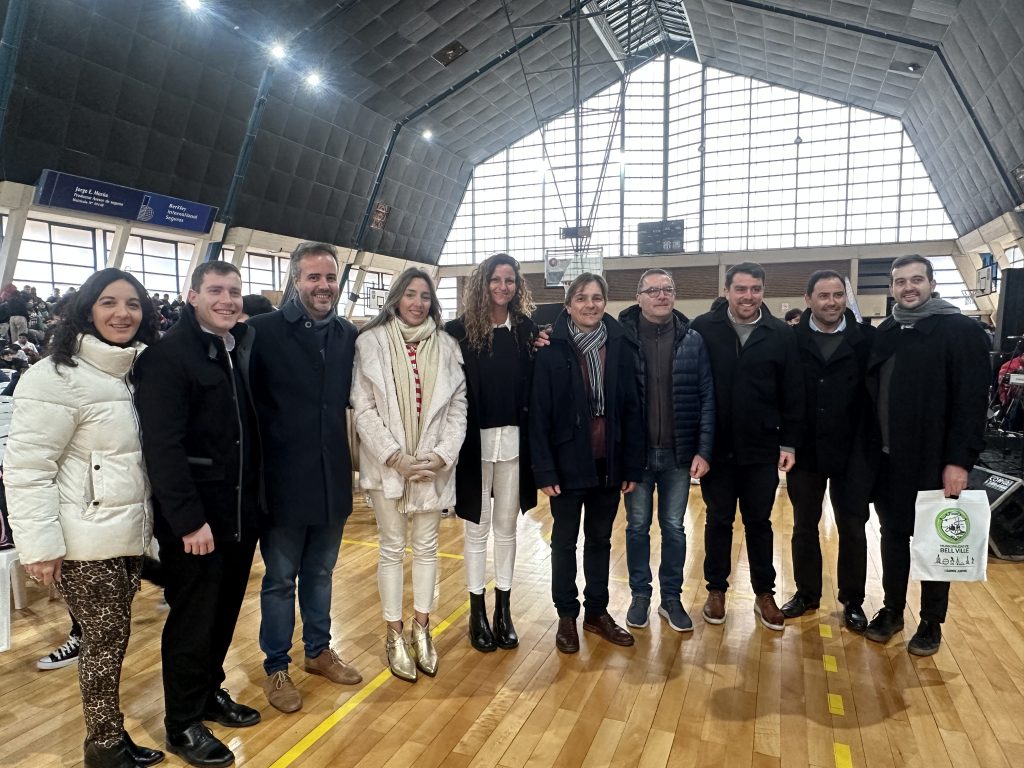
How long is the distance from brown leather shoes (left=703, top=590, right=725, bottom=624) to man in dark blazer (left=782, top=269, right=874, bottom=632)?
536 millimetres

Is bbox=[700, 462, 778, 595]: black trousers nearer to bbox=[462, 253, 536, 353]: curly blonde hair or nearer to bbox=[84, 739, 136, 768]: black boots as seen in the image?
bbox=[462, 253, 536, 353]: curly blonde hair

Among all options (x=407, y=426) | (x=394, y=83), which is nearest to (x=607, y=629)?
(x=407, y=426)

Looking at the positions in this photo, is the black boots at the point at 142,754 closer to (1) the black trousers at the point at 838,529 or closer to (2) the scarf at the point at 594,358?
(2) the scarf at the point at 594,358

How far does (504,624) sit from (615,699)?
69 cm

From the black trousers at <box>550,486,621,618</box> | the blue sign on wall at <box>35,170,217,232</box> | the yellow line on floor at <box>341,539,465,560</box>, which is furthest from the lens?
the blue sign on wall at <box>35,170,217,232</box>

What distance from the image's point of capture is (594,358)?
9.57ft

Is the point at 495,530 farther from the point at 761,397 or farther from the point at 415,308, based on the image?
the point at 761,397

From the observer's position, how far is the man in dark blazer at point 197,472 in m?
1.98

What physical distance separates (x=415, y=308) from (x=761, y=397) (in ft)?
5.73

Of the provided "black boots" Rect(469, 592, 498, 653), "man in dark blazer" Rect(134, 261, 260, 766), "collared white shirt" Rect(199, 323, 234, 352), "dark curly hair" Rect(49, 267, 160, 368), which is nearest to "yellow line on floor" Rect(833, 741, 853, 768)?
"black boots" Rect(469, 592, 498, 653)

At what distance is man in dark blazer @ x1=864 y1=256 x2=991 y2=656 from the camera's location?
274cm

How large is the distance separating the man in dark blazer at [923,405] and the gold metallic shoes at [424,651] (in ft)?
7.48

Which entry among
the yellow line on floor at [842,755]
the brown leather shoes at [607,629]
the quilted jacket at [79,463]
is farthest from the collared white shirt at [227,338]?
the yellow line on floor at [842,755]

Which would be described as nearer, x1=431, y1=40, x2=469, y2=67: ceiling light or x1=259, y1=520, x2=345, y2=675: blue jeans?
x1=259, y1=520, x2=345, y2=675: blue jeans
